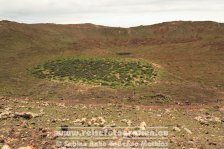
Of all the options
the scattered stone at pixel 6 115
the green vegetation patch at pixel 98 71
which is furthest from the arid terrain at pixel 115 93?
the green vegetation patch at pixel 98 71

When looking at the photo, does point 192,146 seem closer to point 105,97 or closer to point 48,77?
point 105,97

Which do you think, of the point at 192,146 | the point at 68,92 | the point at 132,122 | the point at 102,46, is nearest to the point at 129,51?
the point at 102,46

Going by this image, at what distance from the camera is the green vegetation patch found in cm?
3834

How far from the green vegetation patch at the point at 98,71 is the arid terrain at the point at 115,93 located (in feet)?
3.18

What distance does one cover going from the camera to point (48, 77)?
39875 mm

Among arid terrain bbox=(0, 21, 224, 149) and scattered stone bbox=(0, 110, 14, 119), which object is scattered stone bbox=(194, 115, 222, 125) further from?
scattered stone bbox=(0, 110, 14, 119)

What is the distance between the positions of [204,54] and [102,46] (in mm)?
21419

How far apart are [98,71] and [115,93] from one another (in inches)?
286

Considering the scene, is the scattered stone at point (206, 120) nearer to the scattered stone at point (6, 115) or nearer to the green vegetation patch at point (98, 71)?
the scattered stone at point (6, 115)


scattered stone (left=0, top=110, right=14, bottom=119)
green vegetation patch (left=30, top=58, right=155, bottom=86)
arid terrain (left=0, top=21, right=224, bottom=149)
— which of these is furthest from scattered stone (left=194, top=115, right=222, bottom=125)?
green vegetation patch (left=30, top=58, right=155, bottom=86)

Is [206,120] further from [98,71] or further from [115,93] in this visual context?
[98,71]

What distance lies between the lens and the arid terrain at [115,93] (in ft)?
65.2

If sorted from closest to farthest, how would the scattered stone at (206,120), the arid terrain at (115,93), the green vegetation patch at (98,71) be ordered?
the arid terrain at (115,93) < the scattered stone at (206,120) < the green vegetation patch at (98,71)

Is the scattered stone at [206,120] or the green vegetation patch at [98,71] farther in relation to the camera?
the green vegetation patch at [98,71]
